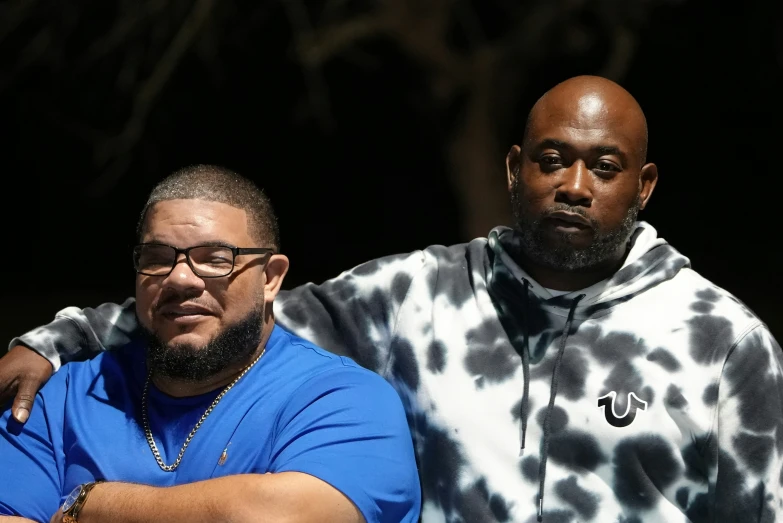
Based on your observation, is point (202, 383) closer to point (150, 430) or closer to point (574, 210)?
point (150, 430)

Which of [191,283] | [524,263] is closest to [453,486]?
[524,263]

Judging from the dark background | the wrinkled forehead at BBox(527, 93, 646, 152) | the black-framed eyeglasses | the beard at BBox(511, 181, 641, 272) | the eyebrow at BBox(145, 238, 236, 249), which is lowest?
the dark background

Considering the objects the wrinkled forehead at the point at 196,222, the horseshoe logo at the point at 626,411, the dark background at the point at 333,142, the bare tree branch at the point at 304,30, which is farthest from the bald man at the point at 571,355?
the dark background at the point at 333,142

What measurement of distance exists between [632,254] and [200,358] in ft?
3.56

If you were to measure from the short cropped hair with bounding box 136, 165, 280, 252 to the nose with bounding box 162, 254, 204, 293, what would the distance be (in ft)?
0.62

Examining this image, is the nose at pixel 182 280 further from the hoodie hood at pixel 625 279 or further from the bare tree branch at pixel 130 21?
the bare tree branch at pixel 130 21

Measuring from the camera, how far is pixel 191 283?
8.63 feet

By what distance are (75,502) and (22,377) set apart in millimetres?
414

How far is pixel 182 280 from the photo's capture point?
2.63 meters

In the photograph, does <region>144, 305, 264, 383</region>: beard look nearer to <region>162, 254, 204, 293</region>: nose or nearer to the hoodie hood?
<region>162, 254, 204, 293</region>: nose

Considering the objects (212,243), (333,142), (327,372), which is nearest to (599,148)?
(327,372)

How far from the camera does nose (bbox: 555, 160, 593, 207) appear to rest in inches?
103

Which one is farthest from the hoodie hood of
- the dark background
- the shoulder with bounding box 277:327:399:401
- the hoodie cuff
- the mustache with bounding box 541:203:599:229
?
the dark background

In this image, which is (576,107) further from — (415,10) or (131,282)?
(131,282)
